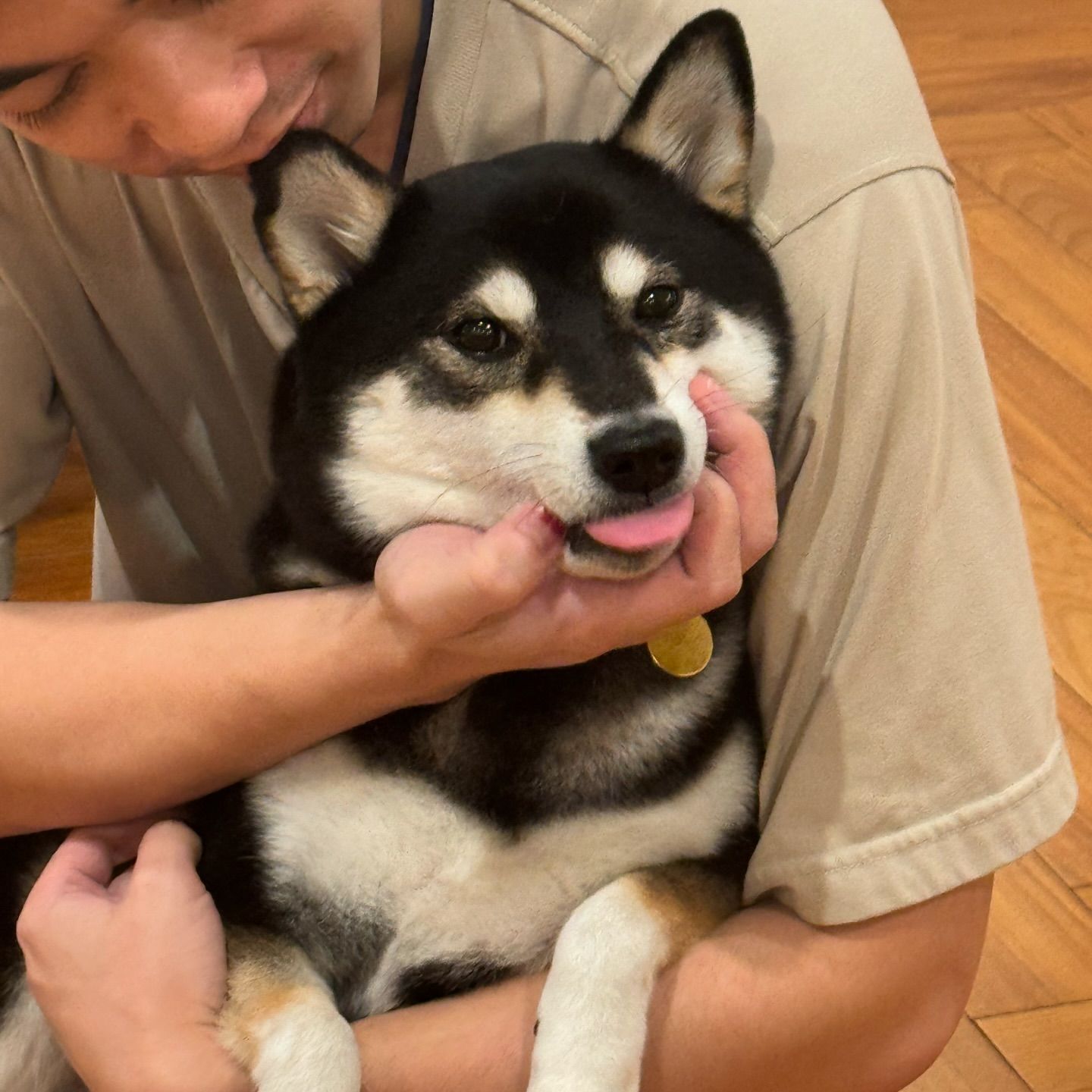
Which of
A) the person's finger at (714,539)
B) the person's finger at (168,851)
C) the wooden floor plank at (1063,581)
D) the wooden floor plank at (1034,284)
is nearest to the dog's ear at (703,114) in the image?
the person's finger at (714,539)

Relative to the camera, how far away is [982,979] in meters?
1.53

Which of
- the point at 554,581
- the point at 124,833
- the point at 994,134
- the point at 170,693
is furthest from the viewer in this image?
the point at 994,134

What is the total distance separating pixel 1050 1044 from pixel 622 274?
1.03m

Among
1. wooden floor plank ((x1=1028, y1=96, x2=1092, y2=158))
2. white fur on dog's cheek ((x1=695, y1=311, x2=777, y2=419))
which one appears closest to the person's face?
white fur on dog's cheek ((x1=695, y1=311, x2=777, y2=419))

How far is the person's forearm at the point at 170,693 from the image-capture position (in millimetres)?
984

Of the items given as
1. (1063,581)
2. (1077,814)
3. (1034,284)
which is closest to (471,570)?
(1077,814)

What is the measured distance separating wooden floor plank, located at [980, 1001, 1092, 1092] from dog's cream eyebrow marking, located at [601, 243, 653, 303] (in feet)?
3.25

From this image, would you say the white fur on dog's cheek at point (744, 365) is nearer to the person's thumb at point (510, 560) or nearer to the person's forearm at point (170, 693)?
the person's thumb at point (510, 560)

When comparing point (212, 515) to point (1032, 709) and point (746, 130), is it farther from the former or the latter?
point (1032, 709)

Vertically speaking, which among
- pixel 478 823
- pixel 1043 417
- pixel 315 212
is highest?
pixel 315 212

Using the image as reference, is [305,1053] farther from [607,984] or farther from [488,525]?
[488,525]

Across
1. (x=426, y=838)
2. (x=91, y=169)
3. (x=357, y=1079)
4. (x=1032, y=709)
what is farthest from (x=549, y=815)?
(x=91, y=169)

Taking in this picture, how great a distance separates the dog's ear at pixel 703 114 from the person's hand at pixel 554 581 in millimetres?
175

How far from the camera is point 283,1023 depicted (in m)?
0.93
